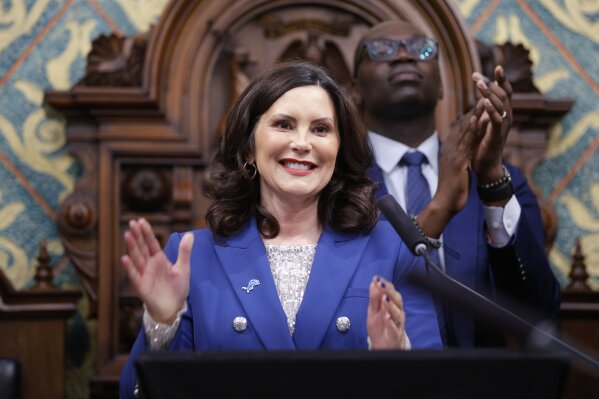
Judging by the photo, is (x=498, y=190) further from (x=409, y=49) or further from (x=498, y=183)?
(x=409, y=49)

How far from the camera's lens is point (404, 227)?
132 centimetres

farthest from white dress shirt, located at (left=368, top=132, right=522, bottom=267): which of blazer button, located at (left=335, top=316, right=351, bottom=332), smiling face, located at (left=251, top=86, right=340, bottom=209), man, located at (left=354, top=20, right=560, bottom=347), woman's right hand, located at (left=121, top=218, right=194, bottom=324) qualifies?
woman's right hand, located at (left=121, top=218, right=194, bottom=324)

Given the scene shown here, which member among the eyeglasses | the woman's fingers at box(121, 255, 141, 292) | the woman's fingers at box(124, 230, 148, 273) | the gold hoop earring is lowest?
the woman's fingers at box(121, 255, 141, 292)

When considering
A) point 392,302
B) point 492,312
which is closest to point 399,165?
point 392,302

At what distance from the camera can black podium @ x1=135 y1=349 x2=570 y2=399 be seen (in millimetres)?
1006

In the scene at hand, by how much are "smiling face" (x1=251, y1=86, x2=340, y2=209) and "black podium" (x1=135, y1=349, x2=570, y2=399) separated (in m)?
0.70

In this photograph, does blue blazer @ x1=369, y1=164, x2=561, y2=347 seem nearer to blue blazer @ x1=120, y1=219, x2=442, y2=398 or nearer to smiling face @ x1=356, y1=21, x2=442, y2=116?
smiling face @ x1=356, y1=21, x2=442, y2=116

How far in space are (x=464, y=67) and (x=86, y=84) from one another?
1218 mm

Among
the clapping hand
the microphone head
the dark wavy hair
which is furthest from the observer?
the clapping hand

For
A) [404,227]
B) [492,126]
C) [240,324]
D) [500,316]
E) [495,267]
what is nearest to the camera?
[500,316]

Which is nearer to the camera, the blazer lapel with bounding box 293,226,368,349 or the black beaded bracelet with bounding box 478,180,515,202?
the blazer lapel with bounding box 293,226,368,349

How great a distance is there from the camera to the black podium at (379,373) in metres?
1.01

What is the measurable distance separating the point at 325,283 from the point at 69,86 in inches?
63.4

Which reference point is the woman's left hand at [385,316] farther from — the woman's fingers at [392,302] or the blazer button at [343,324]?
the blazer button at [343,324]
